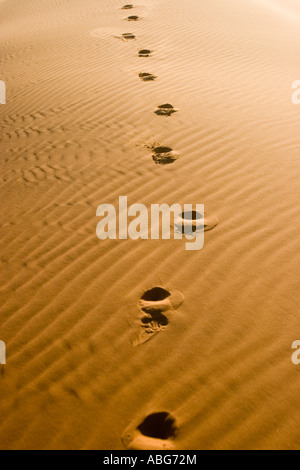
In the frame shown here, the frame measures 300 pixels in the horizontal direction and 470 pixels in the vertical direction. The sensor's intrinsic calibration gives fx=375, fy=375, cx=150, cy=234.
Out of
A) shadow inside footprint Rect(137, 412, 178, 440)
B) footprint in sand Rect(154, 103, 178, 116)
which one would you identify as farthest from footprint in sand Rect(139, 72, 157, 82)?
shadow inside footprint Rect(137, 412, 178, 440)

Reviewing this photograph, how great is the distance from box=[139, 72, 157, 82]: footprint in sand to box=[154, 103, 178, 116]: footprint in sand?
3.56ft

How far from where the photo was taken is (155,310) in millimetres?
2566

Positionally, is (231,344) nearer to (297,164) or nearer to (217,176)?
(217,176)

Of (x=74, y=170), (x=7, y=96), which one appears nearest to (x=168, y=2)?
(x=7, y=96)

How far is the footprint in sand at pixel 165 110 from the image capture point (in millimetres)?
5008

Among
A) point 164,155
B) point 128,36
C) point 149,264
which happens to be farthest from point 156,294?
point 128,36

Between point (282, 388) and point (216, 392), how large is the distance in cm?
36

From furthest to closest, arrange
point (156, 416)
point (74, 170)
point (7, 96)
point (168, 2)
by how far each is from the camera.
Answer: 1. point (168, 2)
2. point (7, 96)
3. point (74, 170)
4. point (156, 416)

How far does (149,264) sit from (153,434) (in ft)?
4.12

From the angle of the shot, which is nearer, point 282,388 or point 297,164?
point 282,388

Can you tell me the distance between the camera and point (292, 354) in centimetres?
223

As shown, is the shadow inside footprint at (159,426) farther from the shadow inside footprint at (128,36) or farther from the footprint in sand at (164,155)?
the shadow inside footprint at (128,36)

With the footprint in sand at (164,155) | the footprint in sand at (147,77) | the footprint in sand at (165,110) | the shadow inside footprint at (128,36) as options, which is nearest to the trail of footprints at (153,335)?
the footprint in sand at (164,155)

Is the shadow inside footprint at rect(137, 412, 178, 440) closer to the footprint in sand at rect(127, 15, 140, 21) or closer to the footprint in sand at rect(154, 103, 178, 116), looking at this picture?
the footprint in sand at rect(154, 103, 178, 116)
